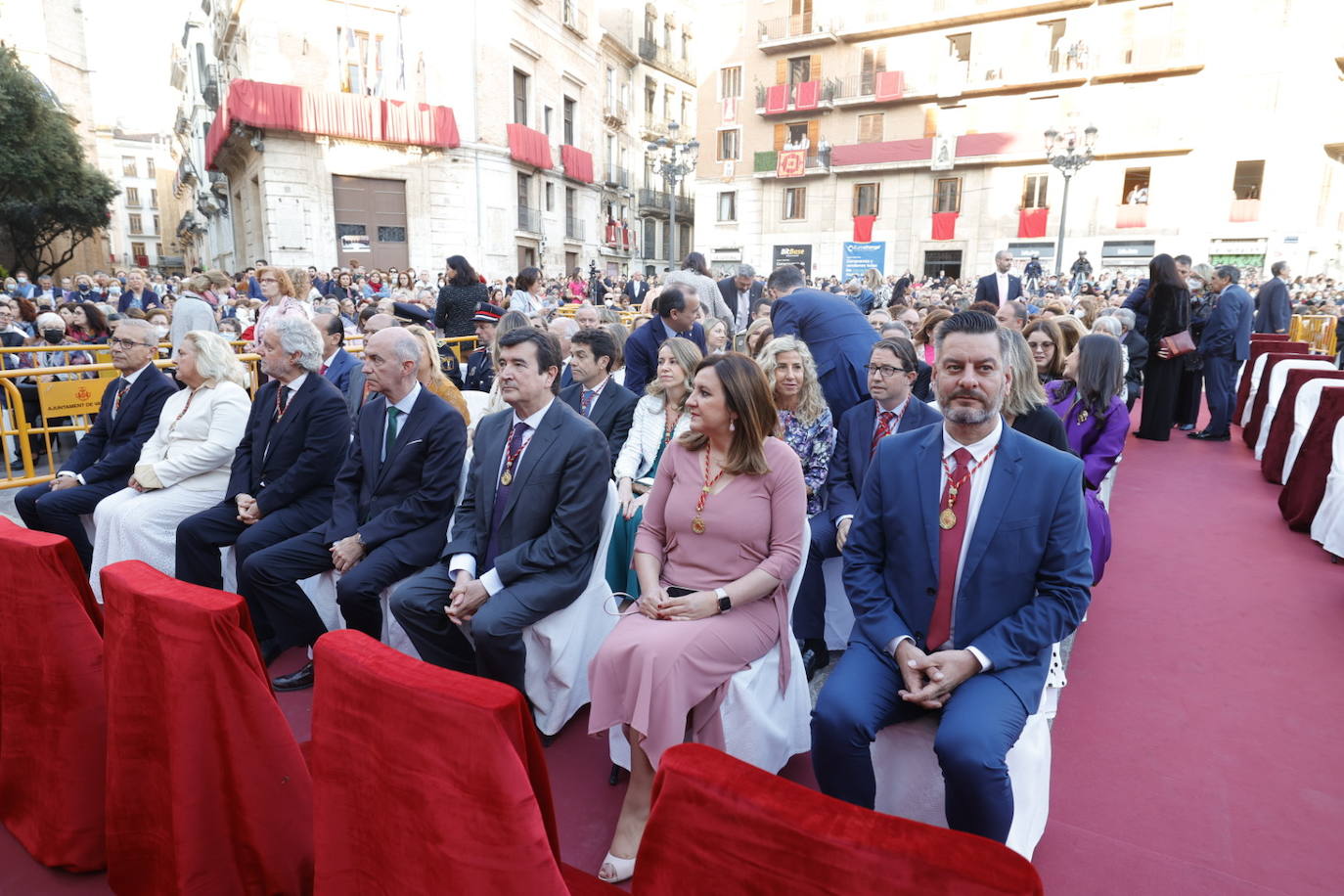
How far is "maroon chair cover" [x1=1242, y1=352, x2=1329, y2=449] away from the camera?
7234 millimetres

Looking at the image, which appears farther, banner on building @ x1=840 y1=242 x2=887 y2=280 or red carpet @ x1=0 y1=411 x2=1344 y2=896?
banner on building @ x1=840 y1=242 x2=887 y2=280

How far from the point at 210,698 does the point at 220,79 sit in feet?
99.2

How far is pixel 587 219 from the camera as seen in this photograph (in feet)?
95.3

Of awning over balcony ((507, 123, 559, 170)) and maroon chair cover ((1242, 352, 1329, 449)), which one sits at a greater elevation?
awning over balcony ((507, 123, 559, 170))

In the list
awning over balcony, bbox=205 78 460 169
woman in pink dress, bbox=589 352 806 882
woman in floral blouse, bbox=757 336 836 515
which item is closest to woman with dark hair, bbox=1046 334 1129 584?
woman in floral blouse, bbox=757 336 836 515

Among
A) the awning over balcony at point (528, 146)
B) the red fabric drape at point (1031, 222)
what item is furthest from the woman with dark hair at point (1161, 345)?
the red fabric drape at point (1031, 222)

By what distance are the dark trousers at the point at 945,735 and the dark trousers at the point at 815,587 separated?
108 cm

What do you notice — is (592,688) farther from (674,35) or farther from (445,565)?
(674,35)

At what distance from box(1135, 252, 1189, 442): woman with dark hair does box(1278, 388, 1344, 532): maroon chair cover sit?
282cm

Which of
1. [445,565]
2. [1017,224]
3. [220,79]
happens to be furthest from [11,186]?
[1017,224]

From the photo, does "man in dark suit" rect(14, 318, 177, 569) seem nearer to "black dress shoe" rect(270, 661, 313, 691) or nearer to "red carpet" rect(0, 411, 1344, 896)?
"red carpet" rect(0, 411, 1344, 896)

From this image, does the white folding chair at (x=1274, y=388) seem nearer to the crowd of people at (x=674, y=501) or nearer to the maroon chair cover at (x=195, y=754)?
the crowd of people at (x=674, y=501)

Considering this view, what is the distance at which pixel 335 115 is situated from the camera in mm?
20438

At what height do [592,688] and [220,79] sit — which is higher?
[220,79]
